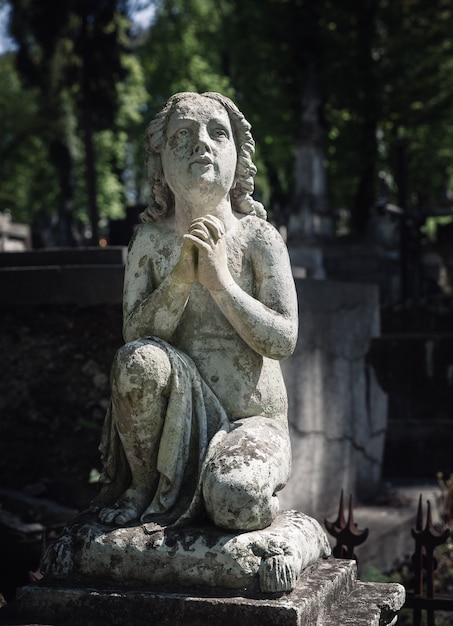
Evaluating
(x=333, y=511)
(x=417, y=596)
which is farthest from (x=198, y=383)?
(x=333, y=511)

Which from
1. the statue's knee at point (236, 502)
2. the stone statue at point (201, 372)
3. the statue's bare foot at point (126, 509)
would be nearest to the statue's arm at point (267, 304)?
the stone statue at point (201, 372)

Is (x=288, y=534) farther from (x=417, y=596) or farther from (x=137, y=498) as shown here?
(x=417, y=596)

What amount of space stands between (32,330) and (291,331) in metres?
3.06

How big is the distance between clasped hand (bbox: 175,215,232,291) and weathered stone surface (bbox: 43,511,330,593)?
0.94 m

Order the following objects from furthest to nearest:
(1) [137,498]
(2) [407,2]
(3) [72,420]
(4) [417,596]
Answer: (2) [407,2] → (3) [72,420] → (4) [417,596] → (1) [137,498]

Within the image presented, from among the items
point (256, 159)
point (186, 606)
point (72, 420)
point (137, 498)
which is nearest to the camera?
point (186, 606)

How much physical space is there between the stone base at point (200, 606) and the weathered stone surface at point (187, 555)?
5 centimetres

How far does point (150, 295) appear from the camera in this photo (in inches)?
167

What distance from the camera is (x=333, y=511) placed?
745cm

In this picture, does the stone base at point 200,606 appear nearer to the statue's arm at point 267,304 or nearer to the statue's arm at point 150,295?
the statue's arm at point 267,304

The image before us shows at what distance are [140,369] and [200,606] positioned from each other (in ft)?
2.90

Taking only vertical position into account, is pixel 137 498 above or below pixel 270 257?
below

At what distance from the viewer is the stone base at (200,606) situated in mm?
3658

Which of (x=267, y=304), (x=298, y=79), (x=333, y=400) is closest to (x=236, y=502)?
(x=267, y=304)
